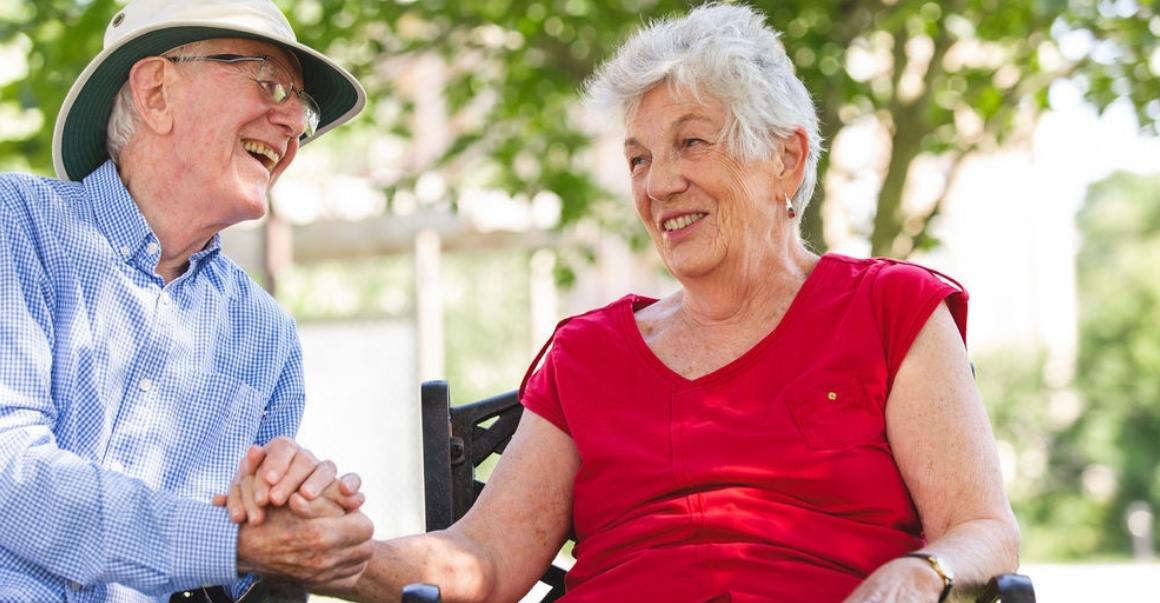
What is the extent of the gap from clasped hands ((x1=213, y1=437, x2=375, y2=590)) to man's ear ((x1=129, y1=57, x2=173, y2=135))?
70cm

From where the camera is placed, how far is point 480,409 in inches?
115

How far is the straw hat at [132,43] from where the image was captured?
255 cm

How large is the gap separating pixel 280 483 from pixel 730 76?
118 centimetres

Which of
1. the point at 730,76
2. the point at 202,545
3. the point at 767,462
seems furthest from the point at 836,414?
the point at 202,545

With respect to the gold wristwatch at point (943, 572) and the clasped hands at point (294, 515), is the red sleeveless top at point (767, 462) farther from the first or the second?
the clasped hands at point (294, 515)

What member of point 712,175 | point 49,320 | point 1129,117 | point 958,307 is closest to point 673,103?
point 712,175

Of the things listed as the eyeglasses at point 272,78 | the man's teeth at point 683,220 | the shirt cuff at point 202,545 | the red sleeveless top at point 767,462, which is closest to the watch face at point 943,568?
the red sleeveless top at point 767,462

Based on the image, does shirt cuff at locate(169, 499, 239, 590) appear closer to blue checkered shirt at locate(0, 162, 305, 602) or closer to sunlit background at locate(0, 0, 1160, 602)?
blue checkered shirt at locate(0, 162, 305, 602)

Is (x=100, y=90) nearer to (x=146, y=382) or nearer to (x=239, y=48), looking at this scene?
(x=239, y=48)

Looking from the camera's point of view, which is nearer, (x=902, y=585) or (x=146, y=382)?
(x=902, y=585)

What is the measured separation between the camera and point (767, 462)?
99.6 inches

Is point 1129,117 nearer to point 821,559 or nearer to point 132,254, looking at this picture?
point 821,559

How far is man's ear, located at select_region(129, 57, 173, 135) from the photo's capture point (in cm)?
258

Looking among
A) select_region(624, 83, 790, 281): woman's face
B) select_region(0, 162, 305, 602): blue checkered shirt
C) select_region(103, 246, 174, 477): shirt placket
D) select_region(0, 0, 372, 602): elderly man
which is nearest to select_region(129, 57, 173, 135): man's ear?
select_region(0, 0, 372, 602): elderly man
